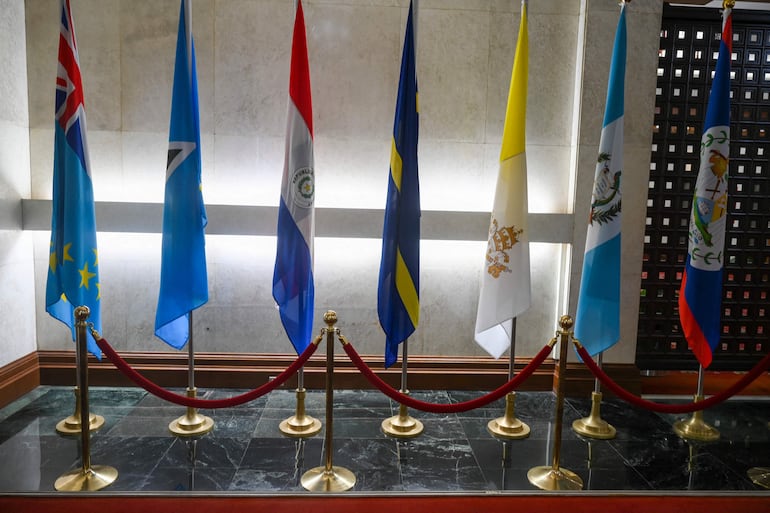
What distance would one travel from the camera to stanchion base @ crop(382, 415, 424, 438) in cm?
398

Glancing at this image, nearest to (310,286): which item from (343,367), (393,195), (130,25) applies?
(393,195)

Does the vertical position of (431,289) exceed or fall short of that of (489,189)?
it falls short

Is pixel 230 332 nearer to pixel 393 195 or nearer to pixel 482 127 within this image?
pixel 393 195

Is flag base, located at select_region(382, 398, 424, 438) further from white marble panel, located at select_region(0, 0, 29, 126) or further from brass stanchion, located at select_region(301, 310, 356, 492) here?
white marble panel, located at select_region(0, 0, 29, 126)

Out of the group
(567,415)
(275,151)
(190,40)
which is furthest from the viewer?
(275,151)

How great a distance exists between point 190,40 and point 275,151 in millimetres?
1362

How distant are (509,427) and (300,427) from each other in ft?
5.72

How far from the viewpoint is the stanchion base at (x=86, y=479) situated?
10.1ft

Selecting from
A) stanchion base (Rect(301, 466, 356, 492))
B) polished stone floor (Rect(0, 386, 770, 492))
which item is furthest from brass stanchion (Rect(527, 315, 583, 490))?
stanchion base (Rect(301, 466, 356, 492))

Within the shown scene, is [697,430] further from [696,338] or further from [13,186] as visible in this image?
[13,186]

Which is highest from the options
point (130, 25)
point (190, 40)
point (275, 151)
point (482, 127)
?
point (130, 25)

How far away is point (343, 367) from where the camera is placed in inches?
195

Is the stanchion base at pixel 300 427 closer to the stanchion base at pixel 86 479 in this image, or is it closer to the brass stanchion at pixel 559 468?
the stanchion base at pixel 86 479

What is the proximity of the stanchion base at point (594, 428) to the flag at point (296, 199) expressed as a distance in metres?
2.59
